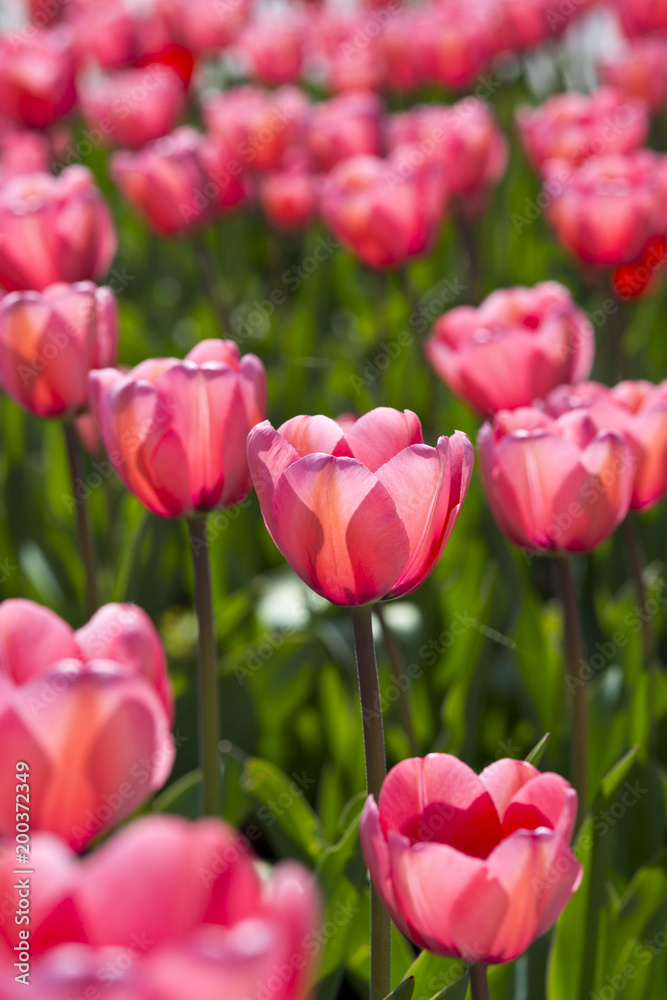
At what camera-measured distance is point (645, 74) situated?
2.64 metres

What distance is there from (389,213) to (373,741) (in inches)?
46.0

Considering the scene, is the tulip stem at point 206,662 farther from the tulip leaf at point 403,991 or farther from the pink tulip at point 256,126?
the pink tulip at point 256,126

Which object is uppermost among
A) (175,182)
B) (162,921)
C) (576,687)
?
(162,921)

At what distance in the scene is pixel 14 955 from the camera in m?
0.37

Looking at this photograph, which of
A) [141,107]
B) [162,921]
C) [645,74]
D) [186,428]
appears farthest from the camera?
[645,74]

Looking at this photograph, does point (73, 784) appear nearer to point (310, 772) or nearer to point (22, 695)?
point (22, 695)

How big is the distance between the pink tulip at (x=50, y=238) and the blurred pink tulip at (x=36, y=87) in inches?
37.7

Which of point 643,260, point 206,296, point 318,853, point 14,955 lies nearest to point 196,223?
point 206,296

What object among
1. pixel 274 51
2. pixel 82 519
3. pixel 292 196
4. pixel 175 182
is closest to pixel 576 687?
pixel 82 519

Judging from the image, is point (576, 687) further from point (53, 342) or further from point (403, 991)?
point (53, 342)

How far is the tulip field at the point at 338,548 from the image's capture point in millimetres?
476

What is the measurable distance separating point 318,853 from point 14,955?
0.64 m

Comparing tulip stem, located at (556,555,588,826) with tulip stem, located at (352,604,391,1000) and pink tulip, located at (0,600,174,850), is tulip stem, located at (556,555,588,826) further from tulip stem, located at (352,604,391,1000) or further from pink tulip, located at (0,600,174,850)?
pink tulip, located at (0,600,174,850)

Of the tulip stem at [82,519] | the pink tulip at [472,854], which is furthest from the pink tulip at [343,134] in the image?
the pink tulip at [472,854]
